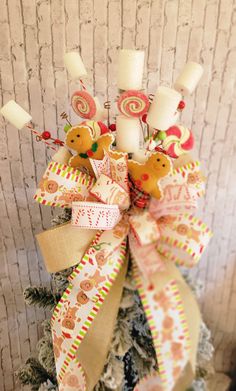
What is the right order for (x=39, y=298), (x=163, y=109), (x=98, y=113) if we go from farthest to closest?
(x=39, y=298)
(x=98, y=113)
(x=163, y=109)

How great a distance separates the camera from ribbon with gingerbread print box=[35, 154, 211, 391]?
0.65 metres

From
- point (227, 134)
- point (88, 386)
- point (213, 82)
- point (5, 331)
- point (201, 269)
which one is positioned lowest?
point (5, 331)

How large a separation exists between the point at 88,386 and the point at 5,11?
2.45 ft

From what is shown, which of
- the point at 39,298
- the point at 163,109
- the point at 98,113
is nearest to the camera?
the point at 163,109

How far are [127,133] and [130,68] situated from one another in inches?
4.2

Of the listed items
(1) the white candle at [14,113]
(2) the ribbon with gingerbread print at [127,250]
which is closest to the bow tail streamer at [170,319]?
(2) the ribbon with gingerbread print at [127,250]

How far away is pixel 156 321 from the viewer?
64cm

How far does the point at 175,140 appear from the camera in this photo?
700 millimetres

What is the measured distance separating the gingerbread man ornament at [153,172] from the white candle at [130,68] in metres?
0.12

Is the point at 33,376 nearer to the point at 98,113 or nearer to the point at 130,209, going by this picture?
the point at 130,209

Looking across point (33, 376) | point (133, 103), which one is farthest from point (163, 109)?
point (33, 376)

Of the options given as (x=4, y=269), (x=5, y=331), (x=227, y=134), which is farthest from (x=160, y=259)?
(x=5, y=331)

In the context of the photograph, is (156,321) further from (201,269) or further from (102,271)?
(201,269)

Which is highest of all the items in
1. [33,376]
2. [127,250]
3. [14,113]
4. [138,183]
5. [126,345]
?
[14,113]
